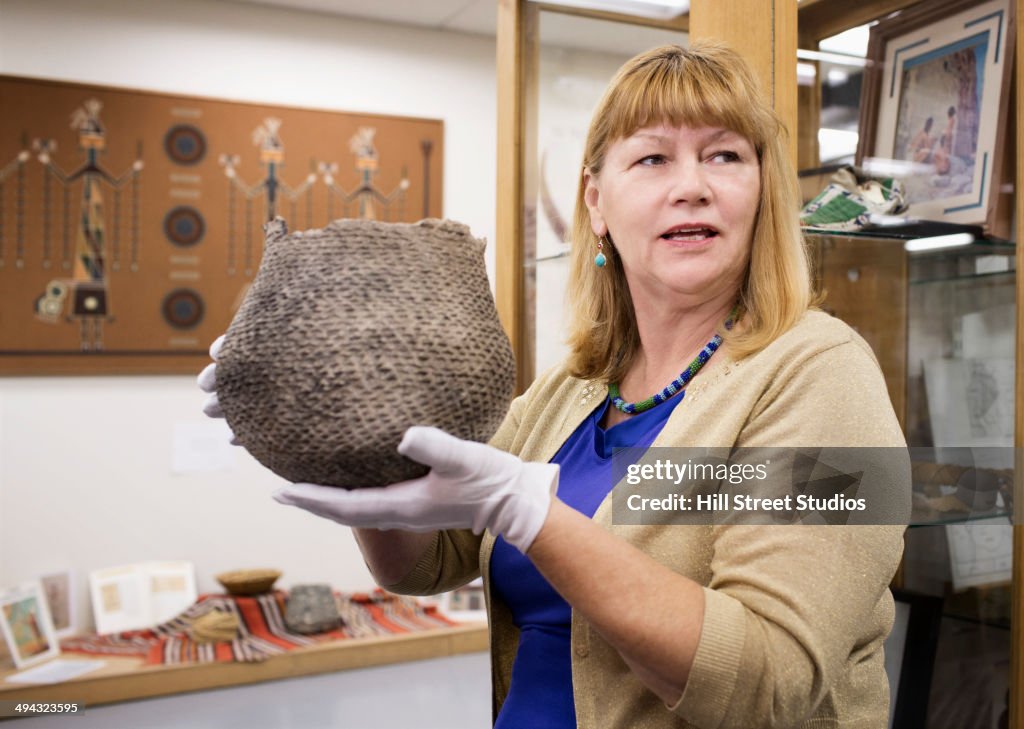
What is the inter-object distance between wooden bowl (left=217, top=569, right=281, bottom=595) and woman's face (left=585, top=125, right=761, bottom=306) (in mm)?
2257

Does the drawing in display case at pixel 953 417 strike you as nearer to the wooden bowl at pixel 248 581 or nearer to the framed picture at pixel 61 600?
the wooden bowl at pixel 248 581

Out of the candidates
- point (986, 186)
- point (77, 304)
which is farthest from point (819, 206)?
point (77, 304)

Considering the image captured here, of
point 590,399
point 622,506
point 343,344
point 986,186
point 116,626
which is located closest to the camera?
point 343,344

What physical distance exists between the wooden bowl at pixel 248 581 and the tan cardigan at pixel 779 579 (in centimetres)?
219

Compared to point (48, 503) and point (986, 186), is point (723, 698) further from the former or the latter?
point (48, 503)

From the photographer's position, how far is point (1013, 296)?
51.6 inches

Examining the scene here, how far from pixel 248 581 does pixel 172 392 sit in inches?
27.3

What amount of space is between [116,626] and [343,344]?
248 cm

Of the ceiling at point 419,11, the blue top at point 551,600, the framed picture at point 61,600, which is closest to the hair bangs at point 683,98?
the blue top at point 551,600

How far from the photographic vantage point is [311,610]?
291 centimetres

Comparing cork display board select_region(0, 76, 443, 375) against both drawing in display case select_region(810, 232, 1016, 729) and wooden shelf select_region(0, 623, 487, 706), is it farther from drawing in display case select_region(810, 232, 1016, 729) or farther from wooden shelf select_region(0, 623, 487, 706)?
drawing in display case select_region(810, 232, 1016, 729)

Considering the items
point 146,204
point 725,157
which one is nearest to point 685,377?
point 725,157

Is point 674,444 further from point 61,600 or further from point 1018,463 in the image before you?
point 61,600

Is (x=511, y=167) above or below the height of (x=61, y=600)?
above
